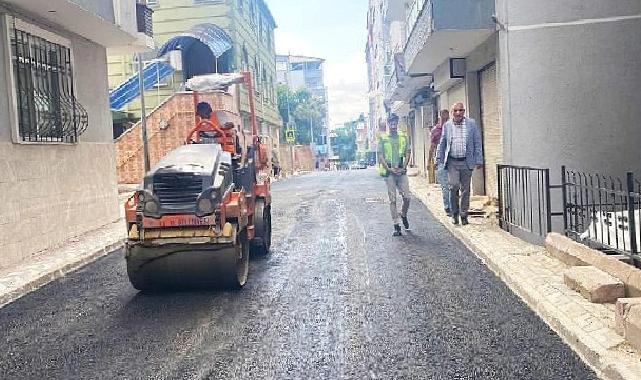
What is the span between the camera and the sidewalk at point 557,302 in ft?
15.3

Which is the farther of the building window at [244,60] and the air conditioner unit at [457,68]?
the building window at [244,60]

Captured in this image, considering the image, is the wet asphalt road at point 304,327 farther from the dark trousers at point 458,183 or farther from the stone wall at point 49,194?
the dark trousers at point 458,183

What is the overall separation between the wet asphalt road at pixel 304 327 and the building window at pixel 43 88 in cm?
306

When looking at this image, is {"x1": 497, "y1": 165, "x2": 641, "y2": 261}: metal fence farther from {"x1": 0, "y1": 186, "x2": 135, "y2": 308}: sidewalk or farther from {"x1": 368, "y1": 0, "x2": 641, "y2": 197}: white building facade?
{"x1": 0, "y1": 186, "x2": 135, "y2": 308}: sidewalk

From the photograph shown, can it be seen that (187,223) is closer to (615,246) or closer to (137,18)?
(615,246)

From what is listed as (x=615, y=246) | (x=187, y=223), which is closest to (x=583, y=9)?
(x=615, y=246)

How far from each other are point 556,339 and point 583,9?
561cm

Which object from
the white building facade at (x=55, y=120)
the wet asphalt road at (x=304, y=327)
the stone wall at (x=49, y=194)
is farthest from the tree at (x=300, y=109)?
the wet asphalt road at (x=304, y=327)

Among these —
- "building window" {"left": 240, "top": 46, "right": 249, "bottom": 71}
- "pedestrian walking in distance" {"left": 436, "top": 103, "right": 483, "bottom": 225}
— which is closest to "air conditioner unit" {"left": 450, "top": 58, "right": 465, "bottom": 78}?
"pedestrian walking in distance" {"left": 436, "top": 103, "right": 483, "bottom": 225}

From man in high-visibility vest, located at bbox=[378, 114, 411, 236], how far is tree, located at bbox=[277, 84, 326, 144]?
4825cm

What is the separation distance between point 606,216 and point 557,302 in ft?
5.70

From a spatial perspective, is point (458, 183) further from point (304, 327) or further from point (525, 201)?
point (304, 327)

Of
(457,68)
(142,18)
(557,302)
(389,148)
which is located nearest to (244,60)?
(142,18)

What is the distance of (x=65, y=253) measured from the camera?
1094cm
